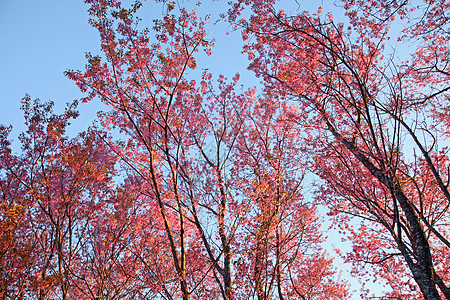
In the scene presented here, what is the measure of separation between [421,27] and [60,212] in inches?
429

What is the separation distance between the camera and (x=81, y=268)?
1099 cm

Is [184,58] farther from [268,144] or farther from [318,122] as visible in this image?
[268,144]

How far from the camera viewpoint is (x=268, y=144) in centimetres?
1252

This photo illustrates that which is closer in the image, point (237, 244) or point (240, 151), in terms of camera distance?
point (237, 244)

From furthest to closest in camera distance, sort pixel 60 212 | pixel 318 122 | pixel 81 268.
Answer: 1. pixel 81 268
2. pixel 318 122
3. pixel 60 212

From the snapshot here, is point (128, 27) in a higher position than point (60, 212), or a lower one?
higher

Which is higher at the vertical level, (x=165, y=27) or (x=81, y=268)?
(x=165, y=27)

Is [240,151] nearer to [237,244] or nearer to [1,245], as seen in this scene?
[237,244]

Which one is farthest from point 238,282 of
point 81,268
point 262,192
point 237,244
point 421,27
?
point 421,27

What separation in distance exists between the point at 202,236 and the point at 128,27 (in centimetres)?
632

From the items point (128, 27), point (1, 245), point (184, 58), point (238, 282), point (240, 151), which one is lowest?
point (238, 282)

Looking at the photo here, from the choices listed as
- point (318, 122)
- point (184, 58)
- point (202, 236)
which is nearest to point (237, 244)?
point (202, 236)

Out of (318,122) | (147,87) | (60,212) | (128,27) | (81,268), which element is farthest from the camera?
(81,268)

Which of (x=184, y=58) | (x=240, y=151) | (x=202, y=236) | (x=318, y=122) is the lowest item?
(x=202, y=236)
